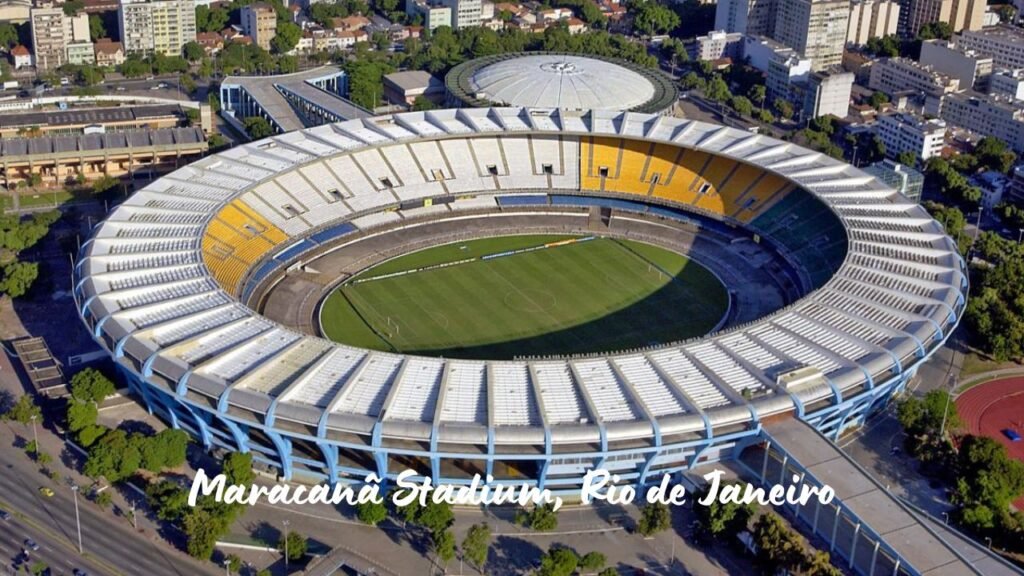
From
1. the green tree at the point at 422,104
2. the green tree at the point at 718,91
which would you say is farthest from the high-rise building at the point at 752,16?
the green tree at the point at 422,104

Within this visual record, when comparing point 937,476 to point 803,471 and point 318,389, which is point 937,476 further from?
point 318,389

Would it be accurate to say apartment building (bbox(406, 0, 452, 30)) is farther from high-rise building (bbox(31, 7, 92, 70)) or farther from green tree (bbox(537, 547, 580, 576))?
green tree (bbox(537, 547, 580, 576))

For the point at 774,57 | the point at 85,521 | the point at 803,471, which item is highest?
the point at 774,57

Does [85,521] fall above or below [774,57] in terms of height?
below

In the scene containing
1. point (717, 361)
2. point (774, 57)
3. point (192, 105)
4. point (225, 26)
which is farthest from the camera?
point (225, 26)

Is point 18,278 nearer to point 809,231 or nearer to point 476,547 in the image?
point 476,547

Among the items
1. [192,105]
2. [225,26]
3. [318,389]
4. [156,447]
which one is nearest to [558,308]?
[318,389]
